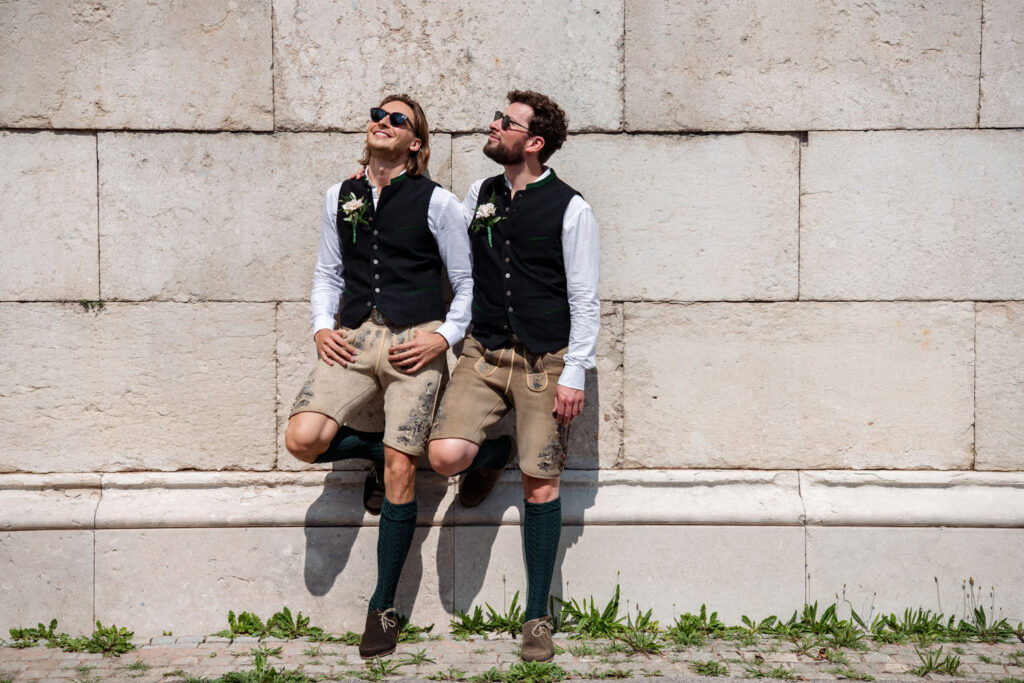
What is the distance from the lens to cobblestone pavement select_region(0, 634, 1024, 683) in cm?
376

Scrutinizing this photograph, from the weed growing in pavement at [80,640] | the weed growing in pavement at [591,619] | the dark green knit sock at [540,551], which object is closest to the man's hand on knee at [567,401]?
the dark green knit sock at [540,551]

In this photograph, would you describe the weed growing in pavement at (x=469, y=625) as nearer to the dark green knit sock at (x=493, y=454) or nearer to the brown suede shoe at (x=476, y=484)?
the brown suede shoe at (x=476, y=484)

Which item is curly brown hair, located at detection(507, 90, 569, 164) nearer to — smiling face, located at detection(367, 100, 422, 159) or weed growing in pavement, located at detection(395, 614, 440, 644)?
smiling face, located at detection(367, 100, 422, 159)

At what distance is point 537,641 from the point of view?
12.8 ft

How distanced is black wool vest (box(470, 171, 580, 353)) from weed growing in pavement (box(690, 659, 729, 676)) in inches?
59.4

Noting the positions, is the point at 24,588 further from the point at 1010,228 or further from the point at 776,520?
the point at 1010,228

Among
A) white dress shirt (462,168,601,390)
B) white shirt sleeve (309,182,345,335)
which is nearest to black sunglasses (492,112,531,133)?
white dress shirt (462,168,601,390)

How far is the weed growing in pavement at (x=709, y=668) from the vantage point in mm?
3768

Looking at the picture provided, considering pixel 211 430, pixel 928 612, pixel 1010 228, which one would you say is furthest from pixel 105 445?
pixel 1010 228

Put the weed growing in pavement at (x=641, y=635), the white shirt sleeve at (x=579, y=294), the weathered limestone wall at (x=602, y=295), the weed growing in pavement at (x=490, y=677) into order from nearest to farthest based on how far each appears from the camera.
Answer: the weed growing in pavement at (x=490, y=677), the white shirt sleeve at (x=579, y=294), the weed growing in pavement at (x=641, y=635), the weathered limestone wall at (x=602, y=295)

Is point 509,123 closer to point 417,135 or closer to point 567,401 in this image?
point 417,135

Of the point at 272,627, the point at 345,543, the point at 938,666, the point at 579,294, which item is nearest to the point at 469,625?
the point at 345,543

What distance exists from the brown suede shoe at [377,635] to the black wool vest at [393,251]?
1.30m

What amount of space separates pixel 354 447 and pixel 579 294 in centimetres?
125
